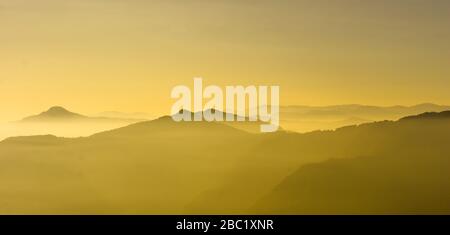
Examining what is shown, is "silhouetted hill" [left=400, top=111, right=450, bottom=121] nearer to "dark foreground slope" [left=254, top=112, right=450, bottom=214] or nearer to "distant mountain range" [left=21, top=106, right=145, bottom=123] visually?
"dark foreground slope" [left=254, top=112, right=450, bottom=214]

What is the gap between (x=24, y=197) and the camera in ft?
19.5

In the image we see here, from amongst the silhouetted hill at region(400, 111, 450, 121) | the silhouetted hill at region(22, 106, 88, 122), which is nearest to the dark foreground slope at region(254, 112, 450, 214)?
the silhouetted hill at region(400, 111, 450, 121)

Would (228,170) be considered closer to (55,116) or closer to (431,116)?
(55,116)

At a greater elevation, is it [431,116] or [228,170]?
[431,116]

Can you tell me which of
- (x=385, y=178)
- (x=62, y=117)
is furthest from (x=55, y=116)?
(x=385, y=178)

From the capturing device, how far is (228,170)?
6.04m

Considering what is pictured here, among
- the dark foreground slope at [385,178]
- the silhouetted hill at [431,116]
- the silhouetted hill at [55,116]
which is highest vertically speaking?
the silhouetted hill at [55,116]

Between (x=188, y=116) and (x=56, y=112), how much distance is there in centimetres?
137

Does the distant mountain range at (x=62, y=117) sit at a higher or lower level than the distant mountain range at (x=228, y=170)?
higher

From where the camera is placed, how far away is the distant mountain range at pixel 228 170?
5988 mm

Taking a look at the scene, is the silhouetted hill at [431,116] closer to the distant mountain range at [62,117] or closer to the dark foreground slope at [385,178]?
the dark foreground slope at [385,178]

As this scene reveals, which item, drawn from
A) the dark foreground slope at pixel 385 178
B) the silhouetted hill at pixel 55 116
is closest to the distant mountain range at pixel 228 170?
the dark foreground slope at pixel 385 178

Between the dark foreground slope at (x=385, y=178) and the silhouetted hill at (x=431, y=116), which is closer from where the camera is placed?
the dark foreground slope at (x=385, y=178)
